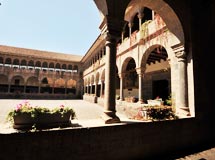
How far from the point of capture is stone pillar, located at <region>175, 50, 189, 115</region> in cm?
442

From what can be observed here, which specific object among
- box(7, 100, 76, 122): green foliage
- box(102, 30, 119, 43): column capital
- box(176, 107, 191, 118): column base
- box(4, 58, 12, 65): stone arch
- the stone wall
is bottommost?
the stone wall

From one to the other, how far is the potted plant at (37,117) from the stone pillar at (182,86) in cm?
353

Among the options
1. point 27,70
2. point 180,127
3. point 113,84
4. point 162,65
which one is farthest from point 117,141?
point 27,70

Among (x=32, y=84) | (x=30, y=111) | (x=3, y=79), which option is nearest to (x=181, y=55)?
(x=30, y=111)

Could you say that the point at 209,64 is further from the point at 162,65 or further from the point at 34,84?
the point at 34,84

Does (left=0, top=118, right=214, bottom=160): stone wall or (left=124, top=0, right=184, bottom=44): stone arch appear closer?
(left=0, top=118, right=214, bottom=160): stone wall

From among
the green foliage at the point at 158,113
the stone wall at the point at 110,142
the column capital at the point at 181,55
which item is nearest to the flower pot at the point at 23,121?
the stone wall at the point at 110,142

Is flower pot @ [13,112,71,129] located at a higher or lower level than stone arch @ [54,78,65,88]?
lower

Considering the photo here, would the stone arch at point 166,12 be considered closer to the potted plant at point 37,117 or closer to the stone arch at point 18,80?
the potted plant at point 37,117

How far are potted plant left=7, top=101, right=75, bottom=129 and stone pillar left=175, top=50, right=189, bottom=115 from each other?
11.6ft

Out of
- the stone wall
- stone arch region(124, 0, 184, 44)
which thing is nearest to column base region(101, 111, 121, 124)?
the stone wall

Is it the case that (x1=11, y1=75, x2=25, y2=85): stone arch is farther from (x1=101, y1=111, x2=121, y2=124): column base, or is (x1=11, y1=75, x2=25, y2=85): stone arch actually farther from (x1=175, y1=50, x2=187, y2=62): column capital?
(x1=175, y1=50, x2=187, y2=62): column capital

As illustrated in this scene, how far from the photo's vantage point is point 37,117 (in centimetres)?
260

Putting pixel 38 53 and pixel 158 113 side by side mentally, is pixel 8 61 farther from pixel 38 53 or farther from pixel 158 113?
pixel 158 113
